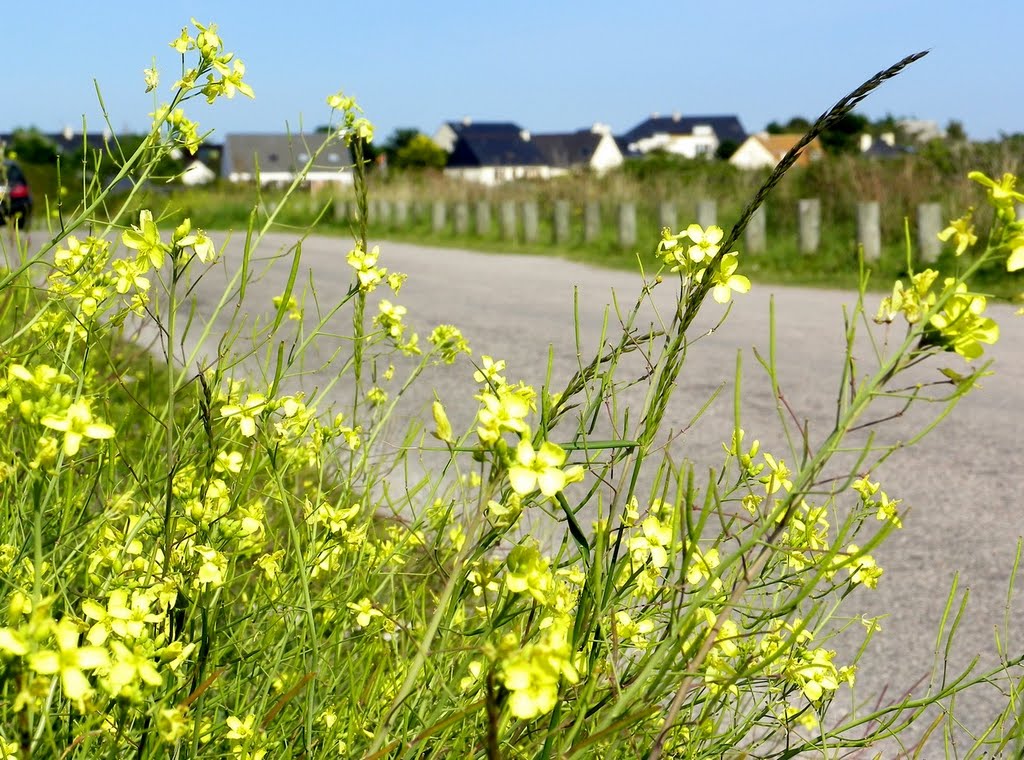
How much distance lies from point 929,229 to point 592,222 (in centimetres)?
504

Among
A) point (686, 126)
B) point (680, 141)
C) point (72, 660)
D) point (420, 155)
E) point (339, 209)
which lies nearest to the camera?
point (72, 660)

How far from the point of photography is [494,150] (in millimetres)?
81750

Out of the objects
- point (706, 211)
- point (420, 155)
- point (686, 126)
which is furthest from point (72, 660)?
point (686, 126)

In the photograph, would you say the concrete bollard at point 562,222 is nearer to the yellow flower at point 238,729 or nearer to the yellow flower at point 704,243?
the yellow flower at point 704,243

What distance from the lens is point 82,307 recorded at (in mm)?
1813

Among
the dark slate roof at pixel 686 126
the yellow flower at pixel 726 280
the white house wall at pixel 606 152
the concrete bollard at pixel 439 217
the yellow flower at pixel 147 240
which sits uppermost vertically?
the dark slate roof at pixel 686 126

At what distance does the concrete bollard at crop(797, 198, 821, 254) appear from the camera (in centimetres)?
1217

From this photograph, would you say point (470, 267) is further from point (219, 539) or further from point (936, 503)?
point (219, 539)

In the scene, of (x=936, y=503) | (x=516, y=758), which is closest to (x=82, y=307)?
(x=516, y=758)

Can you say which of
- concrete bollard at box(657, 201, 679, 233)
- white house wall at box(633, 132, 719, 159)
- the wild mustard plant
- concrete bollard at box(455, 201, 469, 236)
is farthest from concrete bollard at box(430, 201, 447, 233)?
white house wall at box(633, 132, 719, 159)

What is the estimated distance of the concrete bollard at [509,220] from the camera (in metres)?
16.6

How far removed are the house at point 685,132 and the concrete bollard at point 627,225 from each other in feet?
281

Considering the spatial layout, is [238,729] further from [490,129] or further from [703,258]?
[490,129]

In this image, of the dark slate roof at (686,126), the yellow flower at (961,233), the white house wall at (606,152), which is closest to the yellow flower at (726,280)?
the yellow flower at (961,233)
